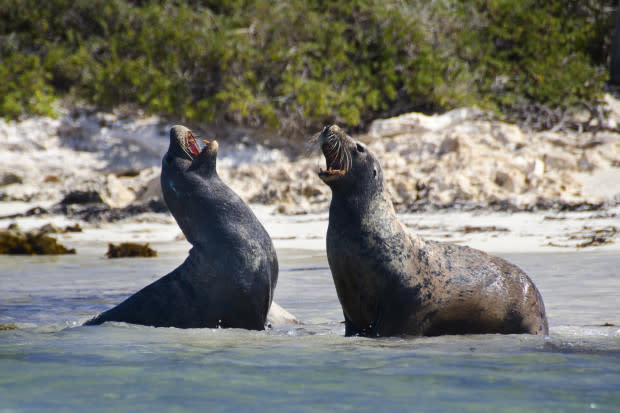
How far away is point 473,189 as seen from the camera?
1100 centimetres

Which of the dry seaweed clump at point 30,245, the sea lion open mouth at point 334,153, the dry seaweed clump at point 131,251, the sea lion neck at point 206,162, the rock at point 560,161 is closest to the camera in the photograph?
the sea lion open mouth at point 334,153

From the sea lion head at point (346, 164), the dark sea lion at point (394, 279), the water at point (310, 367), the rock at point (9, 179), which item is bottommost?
the water at point (310, 367)

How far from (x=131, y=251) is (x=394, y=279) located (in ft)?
16.8

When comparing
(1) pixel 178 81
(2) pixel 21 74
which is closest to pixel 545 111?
(1) pixel 178 81

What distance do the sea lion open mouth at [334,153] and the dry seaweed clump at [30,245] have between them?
5.81 metres

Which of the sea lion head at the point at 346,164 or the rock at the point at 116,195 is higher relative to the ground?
the rock at the point at 116,195

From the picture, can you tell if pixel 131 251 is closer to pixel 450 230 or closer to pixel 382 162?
pixel 450 230

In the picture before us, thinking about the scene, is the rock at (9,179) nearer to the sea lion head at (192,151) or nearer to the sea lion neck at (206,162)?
the sea lion head at (192,151)

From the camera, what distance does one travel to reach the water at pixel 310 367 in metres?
2.59

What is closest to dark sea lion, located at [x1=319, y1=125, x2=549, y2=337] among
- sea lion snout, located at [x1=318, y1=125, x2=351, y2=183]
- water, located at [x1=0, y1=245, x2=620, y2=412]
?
sea lion snout, located at [x1=318, y1=125, x2=351, y2=183]

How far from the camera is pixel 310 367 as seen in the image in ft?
10.4

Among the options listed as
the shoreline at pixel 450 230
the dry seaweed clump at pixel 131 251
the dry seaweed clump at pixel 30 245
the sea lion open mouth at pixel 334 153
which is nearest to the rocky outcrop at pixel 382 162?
the shoreline at pixel 450 230

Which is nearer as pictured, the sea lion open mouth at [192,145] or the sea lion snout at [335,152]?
the sea lion snout at [335,152]

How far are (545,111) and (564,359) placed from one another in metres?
13.3
